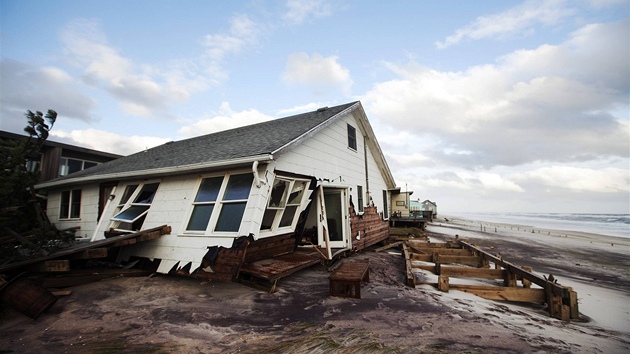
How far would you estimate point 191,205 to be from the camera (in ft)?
21.5

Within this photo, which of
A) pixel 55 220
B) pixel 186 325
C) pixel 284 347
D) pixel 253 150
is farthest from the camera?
pixel 55 220

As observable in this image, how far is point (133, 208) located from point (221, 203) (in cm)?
352

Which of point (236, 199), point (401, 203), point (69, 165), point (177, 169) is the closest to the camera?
point (236, 199)

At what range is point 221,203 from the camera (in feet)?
20.2

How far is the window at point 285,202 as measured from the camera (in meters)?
7.07

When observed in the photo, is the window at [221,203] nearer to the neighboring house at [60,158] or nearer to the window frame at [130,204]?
the window frame at [130,204]

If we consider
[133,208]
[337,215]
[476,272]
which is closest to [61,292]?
[133,208]

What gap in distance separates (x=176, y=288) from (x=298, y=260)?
2.78 meters

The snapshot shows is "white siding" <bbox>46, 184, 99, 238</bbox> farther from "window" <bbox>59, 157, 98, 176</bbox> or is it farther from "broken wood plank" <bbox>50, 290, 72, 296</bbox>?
"window" <bbox>59, 157, 98, 176</bbox>

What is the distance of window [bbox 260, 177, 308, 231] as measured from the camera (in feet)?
23.2

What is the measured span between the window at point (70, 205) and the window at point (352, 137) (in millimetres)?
10910

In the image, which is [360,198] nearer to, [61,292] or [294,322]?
[294,322]

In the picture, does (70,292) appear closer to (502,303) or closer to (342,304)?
(342,304)

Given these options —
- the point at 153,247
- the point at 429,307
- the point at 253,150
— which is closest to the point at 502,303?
the point at 429,307
